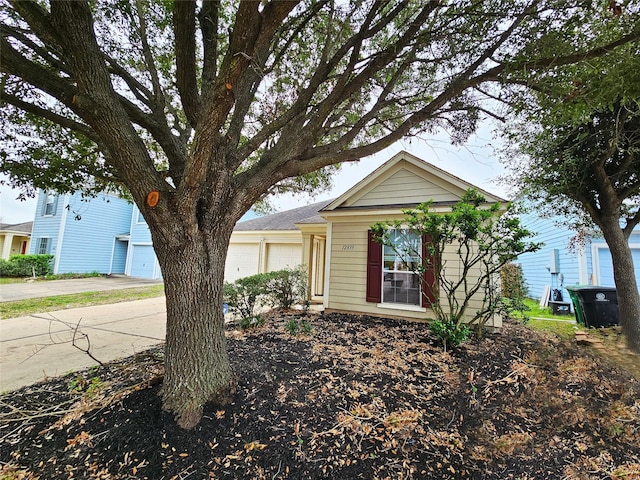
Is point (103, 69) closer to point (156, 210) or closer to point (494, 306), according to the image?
point (156, 210)

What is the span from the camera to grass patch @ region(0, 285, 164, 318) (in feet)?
24.0

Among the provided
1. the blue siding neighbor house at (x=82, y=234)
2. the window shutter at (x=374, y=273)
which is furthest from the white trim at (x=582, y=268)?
the blue siding neighbor house at (x=82, y=234)

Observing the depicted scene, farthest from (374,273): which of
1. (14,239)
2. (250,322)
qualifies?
(14,239)

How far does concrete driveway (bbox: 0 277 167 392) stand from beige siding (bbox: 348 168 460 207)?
18.8ft

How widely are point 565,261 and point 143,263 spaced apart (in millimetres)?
20307

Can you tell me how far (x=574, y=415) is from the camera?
2.83m

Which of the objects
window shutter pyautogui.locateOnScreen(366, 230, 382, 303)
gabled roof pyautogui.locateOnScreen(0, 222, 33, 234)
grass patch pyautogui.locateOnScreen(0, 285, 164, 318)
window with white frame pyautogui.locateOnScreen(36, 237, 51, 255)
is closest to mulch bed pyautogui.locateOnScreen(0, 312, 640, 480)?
window shutter pyautogui.locateOnScreen(366, 230, 382, 303)

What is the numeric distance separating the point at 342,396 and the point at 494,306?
3.35 metres

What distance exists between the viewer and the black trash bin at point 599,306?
6.28 m

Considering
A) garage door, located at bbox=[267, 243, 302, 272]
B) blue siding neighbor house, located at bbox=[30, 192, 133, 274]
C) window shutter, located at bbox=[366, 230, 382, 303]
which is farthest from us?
blue siding neighbor house, located at bbox=[30, 192, 133, 274]

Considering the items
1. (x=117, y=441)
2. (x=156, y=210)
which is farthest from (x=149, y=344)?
(x=156, y=210)

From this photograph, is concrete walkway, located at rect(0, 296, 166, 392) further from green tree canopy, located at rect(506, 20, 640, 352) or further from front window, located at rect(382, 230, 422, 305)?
green tree canopy, located at rect(506, 20, 640, 352)

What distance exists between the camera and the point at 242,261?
13602 millimetres

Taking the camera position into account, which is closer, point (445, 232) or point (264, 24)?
point (264, 24)
